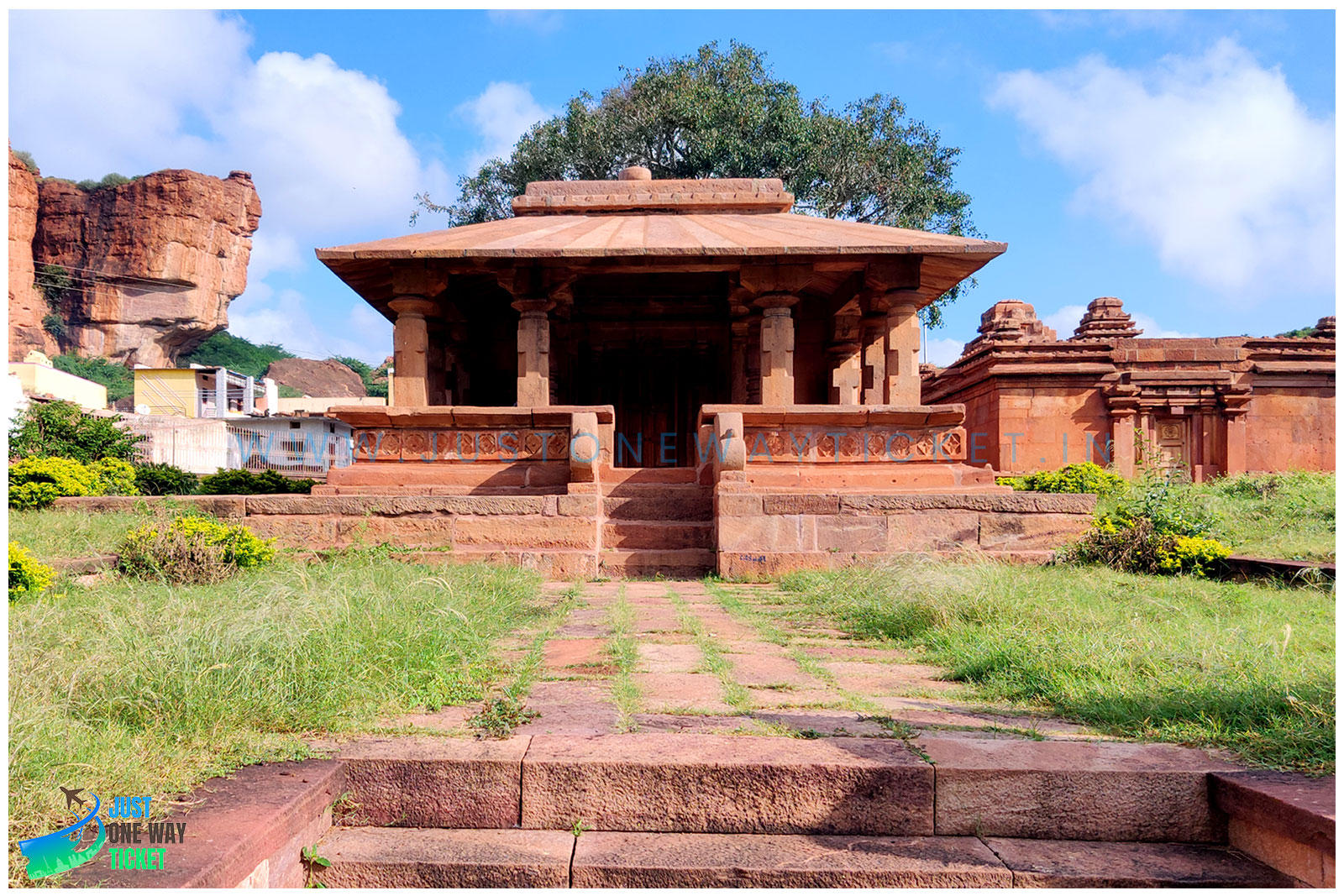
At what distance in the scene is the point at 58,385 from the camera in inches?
1299

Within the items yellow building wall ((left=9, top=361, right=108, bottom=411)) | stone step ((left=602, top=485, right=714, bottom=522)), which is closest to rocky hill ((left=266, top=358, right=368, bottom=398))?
yellow building wall ((left=9, top=361, right=108, bottom=411))

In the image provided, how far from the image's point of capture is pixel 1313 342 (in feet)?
58.2

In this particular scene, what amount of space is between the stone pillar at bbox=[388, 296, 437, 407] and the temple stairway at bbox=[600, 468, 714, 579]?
2935 millimetres

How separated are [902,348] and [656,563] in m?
4.44

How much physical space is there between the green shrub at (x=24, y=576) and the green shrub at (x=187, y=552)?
0.69 meters

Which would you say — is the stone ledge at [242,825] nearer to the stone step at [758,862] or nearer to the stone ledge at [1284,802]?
the stone step at [758,862]

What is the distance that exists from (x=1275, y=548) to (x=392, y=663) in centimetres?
831

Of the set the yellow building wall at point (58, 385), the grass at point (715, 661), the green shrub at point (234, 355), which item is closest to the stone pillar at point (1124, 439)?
the grass at point (715, 661)

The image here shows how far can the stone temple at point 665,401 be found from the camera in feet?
24.4

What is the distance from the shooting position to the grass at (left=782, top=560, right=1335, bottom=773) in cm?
276

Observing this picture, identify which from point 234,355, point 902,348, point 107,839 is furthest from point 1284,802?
point 234,355

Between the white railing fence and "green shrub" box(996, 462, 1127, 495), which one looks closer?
"green shrub" box(996, 462, 1127, 495)

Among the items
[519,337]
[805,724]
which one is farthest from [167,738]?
[519,337]

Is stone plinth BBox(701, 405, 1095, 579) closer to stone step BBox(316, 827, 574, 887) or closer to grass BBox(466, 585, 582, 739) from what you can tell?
grass BBox(466, 585, 582, 739)
